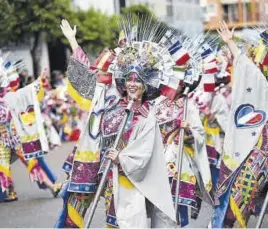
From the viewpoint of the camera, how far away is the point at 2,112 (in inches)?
440

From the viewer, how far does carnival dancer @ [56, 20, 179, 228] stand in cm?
659

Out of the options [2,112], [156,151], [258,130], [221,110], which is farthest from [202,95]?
[156,151]

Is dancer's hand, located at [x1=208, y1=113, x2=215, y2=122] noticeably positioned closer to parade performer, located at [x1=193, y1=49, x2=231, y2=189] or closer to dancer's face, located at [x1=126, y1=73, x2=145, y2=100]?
parade performer, located at [x1=193, y1=49, x2=231, y2=189]

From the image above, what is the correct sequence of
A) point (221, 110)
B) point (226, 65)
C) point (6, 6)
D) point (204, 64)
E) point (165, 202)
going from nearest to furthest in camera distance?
point (165, 202) → point (204, 64) → point (226, 65) → point (221, 110) → point (6, 6)

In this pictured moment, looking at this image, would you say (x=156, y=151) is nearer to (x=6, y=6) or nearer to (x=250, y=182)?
(x=250, y=182)

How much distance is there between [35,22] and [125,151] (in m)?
17.8

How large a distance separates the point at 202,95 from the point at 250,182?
4.96 m

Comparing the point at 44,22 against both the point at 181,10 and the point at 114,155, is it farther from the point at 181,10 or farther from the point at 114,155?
the point at 181,10

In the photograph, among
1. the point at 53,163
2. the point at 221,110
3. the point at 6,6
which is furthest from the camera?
the point at 53,163

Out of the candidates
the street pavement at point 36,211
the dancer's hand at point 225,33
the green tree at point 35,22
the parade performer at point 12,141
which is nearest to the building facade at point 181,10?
the green tree at point 35,22

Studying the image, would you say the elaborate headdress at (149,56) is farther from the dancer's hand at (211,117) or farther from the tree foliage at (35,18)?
the tree foliage at (35,18)

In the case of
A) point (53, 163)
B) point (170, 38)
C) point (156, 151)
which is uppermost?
point (170, 38)

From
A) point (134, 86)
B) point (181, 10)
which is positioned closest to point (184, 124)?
point (134, 86)

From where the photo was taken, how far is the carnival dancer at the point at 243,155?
768cm
